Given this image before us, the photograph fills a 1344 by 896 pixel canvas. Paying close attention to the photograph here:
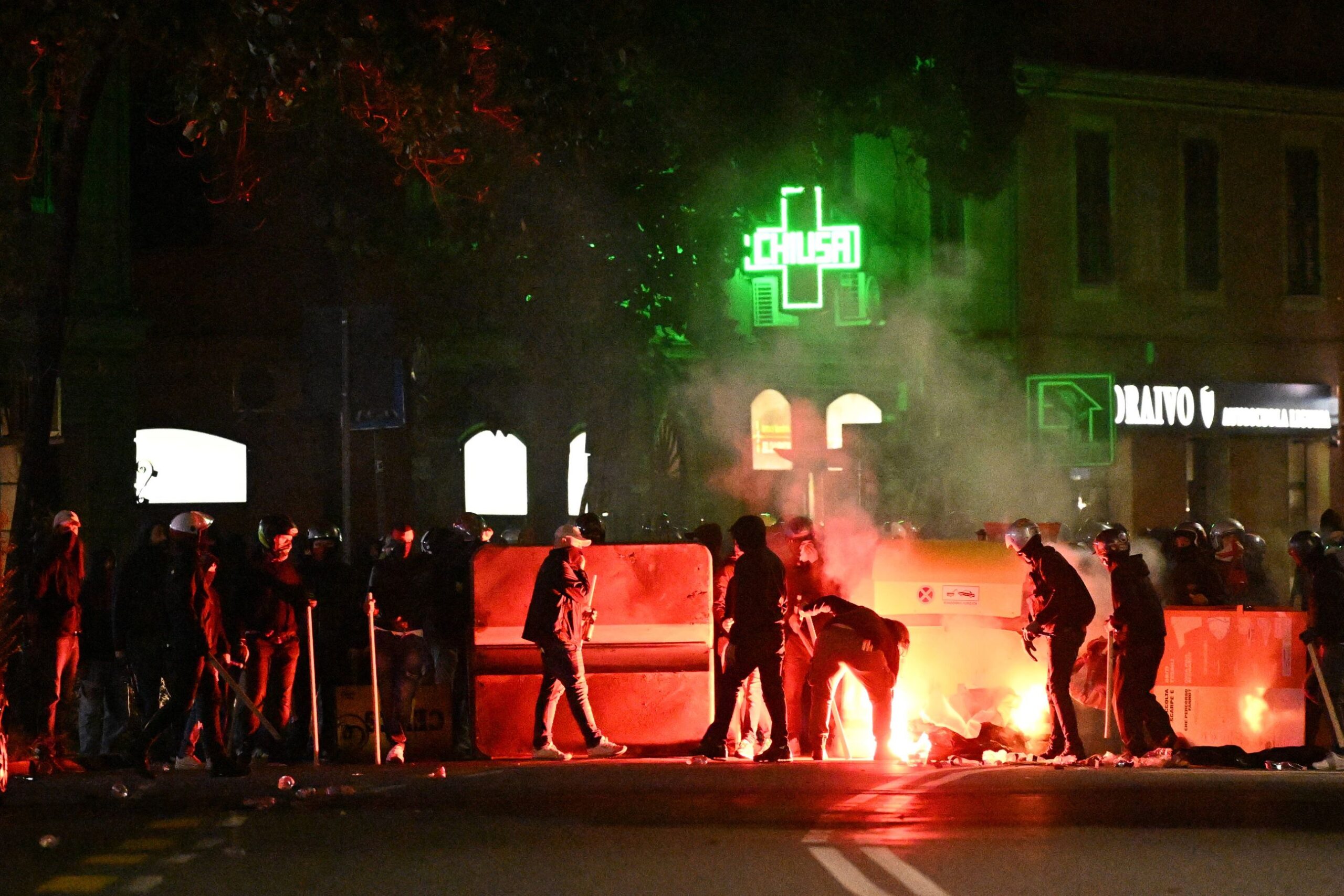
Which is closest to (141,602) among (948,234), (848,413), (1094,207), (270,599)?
(270,599)

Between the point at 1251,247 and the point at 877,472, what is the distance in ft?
39.3

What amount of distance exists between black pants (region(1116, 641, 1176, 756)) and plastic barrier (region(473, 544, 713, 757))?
283 centimetres

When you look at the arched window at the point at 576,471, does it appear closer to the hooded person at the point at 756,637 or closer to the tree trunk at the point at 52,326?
the tree trunk at the point at 52,326

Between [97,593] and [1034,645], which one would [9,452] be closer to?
[97,593]

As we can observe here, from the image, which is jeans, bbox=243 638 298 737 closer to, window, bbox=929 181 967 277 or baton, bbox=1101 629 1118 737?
baton, bbox=1101 629 1118 737

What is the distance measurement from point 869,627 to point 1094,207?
19416 mm

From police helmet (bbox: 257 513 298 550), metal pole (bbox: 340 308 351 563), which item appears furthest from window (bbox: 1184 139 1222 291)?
police helmet (bbox: 257 513 298 550)

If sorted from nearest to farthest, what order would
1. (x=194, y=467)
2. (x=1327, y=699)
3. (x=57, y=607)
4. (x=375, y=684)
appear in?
(x=1327, y=699) < (x=57, y=607) < (x=375, y=684) < (x=194, y=467)

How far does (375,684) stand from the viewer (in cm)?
1247

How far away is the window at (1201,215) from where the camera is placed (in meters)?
30.8

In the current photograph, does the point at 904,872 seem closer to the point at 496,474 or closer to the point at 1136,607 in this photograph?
the point at 1136,607

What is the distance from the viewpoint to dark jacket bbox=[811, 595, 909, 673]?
1206 cm

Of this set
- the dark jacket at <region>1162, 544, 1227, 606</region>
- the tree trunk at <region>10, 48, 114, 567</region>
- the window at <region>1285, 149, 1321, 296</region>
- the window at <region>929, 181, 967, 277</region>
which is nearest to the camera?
the tree trunk at <region>10, 48, 114, 567</region>

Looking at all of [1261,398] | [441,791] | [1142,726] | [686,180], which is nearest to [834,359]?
[1261,398]
